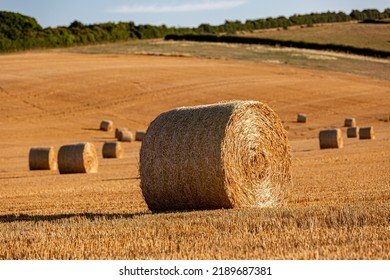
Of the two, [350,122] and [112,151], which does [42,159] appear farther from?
[350,122]

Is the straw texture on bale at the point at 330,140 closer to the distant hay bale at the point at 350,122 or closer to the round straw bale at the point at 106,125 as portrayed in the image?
the distant hay bale at the point at 350,122

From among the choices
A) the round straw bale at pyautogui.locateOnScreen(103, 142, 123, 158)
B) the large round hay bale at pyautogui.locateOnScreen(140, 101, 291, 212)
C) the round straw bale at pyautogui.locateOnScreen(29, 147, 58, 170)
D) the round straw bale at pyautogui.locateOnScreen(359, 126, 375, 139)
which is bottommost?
the round straw bale at pyautogui.locateOnScreen(359, 126, 375, 139)

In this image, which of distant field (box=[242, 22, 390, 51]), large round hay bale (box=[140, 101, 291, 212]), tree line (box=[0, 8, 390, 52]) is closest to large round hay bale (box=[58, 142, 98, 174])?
large round hay bale (box=[140, 101, 291, 212])

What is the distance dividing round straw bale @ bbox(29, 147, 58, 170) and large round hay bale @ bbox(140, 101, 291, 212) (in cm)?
1261

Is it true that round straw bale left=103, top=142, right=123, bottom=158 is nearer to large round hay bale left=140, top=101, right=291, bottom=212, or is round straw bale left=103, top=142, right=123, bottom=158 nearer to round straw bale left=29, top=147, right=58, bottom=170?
round straw bale left=29, top=147, right=58, bottom=170

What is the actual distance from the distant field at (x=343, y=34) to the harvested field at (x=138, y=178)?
1399 centimetres

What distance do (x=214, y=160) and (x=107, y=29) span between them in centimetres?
7128

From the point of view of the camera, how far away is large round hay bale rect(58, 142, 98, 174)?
23.1 meters

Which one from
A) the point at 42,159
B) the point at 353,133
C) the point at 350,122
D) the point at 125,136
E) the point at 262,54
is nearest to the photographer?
the point at 42,159

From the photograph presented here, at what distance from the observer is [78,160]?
23.1m

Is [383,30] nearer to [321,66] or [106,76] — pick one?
[321,66]

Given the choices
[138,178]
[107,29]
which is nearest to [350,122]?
[138,178]

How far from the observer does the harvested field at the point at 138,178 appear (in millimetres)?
8328

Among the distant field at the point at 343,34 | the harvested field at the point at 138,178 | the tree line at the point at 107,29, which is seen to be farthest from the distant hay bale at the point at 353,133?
the tree line at the point at 107,29
